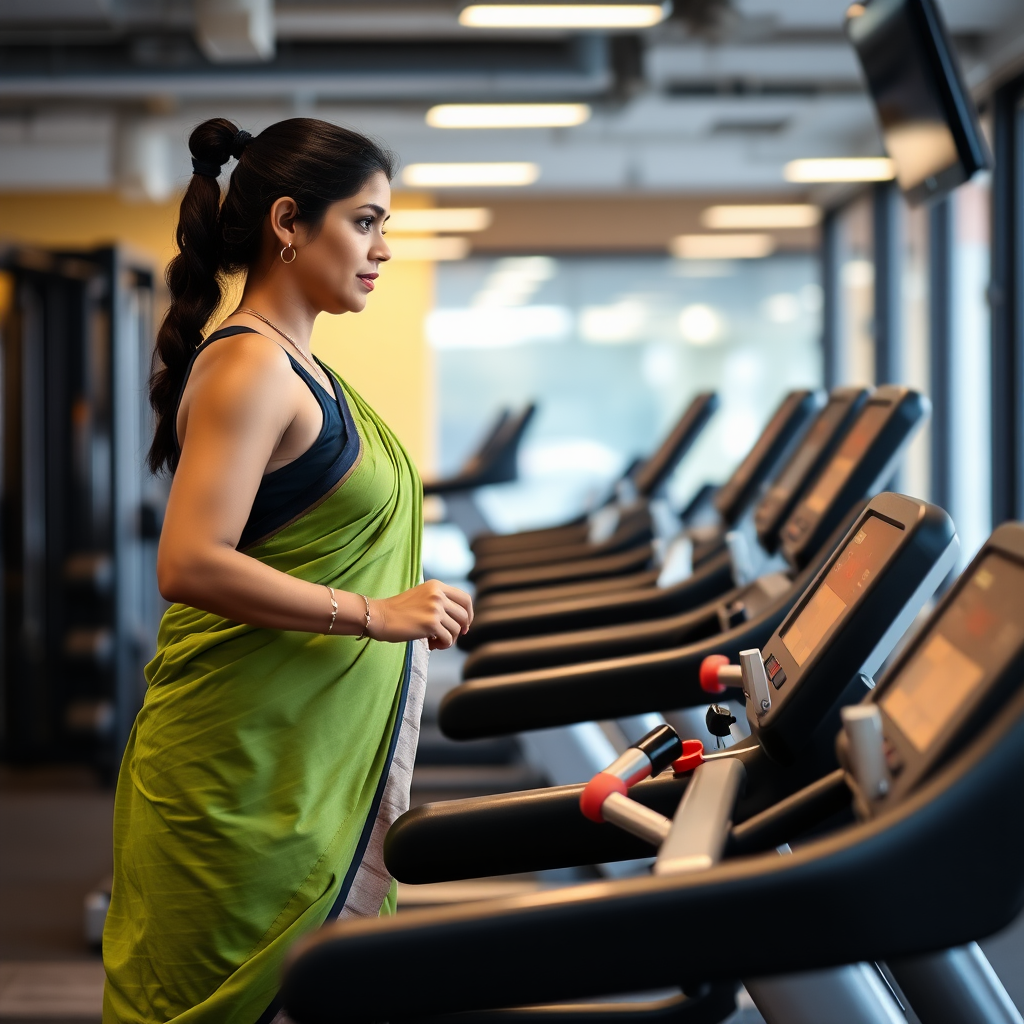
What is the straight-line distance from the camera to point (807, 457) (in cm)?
209

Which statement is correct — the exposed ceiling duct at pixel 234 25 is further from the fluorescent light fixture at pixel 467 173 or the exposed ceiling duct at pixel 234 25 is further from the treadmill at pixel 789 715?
the treadmill at pixel 789 715

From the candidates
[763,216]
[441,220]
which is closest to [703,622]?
[441,220]

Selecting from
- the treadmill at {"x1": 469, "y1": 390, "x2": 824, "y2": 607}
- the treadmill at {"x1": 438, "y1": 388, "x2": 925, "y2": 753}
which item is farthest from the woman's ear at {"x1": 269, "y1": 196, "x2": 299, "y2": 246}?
the treadmill at {"x1": 469, "y1": 390, "x2": 824, "y2": 607}

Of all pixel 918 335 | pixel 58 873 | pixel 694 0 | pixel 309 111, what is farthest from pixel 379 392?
pixel 58 873

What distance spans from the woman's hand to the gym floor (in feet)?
3.38

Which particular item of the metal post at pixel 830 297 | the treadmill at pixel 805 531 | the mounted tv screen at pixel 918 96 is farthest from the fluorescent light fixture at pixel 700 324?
the treadmill at pixel 805 531

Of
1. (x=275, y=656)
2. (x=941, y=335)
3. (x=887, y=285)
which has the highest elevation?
(x=887, y=285)

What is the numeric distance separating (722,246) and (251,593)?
761 centimetres

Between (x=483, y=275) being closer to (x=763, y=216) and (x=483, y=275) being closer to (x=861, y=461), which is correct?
(x=763, y=216)

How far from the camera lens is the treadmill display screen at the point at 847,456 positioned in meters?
1.76

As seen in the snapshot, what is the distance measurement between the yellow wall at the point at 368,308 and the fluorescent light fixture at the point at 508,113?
274 centimetres

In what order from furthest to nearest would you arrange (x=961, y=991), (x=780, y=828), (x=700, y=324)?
1. (x=700, y=324)
2. (x=961, y=991)
3. (x=780, y=828)

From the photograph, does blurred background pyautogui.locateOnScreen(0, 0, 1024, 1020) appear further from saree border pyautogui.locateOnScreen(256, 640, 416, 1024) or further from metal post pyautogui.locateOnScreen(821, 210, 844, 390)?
saree border pyautogui.locateOnScreen(256, 640, 416, 1024)

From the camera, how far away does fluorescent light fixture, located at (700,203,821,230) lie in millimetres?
7812
